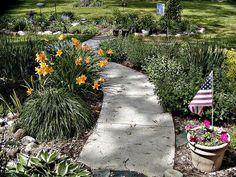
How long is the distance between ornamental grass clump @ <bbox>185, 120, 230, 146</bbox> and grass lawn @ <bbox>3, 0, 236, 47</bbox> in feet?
24.7

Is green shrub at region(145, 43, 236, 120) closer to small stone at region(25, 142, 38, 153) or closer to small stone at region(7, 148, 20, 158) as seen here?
small stone at region(25, 142, 38, 153)

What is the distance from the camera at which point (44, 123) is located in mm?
5309

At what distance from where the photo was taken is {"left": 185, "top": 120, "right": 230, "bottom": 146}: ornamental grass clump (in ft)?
14.9

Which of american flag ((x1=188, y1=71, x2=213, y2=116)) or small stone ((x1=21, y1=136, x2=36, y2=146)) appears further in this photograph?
small stone ((x1=21, y1=136, x2=36, y2=146))

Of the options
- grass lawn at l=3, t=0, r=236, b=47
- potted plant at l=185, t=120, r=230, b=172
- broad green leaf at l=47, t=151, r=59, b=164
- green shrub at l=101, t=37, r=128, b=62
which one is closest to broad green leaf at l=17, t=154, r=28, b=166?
broad green leaf at l=47, t=151, r=59, b=164

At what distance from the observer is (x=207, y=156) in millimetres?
4520

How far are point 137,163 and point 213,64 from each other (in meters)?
3.04

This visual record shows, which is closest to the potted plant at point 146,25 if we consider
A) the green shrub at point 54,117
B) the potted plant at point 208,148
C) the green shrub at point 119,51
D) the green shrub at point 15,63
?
the green shrub at point 119,51

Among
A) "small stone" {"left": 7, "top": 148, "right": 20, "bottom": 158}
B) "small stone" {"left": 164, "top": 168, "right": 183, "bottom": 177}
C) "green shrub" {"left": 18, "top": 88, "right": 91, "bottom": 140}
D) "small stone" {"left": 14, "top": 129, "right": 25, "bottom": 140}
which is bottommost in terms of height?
"small stone" {"left": 7, "top": 148, "right": 20, "bottom": 158}

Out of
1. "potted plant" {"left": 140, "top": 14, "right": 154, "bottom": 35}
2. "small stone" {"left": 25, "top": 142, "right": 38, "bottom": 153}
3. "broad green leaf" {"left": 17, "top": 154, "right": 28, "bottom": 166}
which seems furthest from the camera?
"potted plant" {"left": 140, "top": 14, "right": 154, "bottom": 35}

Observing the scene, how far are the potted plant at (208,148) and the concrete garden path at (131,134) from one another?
1.15 ft

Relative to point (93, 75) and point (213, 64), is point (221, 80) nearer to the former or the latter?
point (213, 64)

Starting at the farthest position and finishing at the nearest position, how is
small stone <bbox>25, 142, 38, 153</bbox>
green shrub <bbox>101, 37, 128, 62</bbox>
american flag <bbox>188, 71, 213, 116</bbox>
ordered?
green shrub <bbox>101, 37, 128, 62</bbox> < small stone <bbox>25, 142, 38, 153</bbox> < american flag <bbox>188, 71, 213, 116</bbox>

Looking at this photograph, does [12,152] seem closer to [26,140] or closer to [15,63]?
[26,140]
